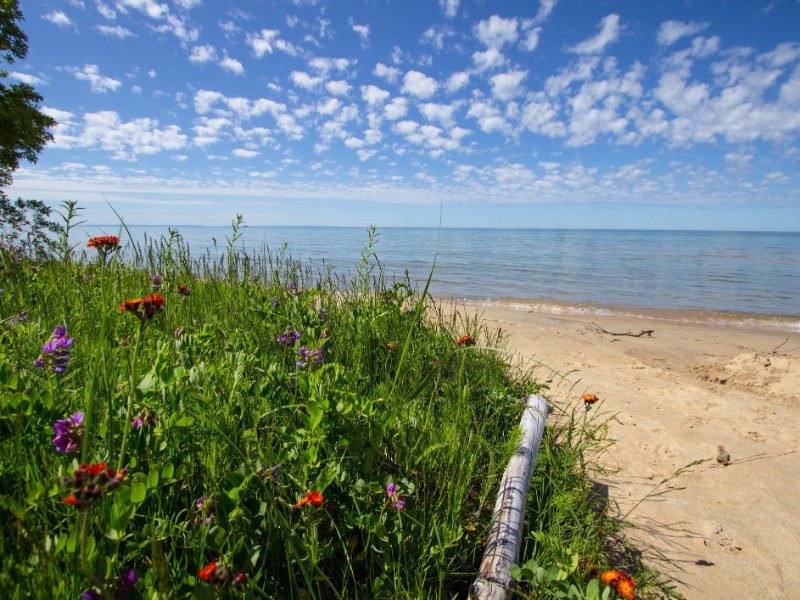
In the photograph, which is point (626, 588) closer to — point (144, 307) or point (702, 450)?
point (144, 307)

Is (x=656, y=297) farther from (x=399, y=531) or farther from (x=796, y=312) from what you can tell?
(x=399, y=531)

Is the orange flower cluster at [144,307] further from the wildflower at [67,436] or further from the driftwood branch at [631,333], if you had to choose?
the driftwood branch at [631,333]

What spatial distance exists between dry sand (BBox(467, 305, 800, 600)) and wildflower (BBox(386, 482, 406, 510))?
5.70ft

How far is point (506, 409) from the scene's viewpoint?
3057mm

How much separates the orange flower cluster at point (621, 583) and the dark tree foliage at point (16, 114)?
1456cm

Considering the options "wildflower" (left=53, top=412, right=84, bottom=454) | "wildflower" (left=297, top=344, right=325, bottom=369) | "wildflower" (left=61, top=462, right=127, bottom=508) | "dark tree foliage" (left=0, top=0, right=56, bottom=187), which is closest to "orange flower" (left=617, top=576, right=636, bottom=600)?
"wildflower" (left=297, top=344, right=325, bottom=369)

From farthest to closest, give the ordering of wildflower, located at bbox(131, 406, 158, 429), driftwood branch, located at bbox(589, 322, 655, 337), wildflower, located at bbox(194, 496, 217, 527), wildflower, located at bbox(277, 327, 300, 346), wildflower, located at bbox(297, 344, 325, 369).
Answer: driftwood branch, located at bbox(589, 322, 655, 337), wildflower, located at bbox(277, 327, 300, 346), wildflower, located at bbox(297, 344, 325, 369), wildflower, located at bbox(131, 406, 158, 429), wildflower, located at bbox(194, 496, 217, 527)

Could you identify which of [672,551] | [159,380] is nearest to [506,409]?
[672,551]

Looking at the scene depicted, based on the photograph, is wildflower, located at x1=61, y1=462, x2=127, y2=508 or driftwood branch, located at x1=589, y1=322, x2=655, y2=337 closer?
wildflower, located at x1=61, y1=462, x2=127, y2=508

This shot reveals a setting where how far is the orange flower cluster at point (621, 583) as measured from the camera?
1477 millimetres

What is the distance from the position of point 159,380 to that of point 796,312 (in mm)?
13891

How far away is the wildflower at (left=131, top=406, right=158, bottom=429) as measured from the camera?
136 cm

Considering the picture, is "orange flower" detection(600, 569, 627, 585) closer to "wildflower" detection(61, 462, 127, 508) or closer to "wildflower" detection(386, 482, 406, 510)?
"wildflower" detection(386, 482, 406, 510)

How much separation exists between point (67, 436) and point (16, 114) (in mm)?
13846
